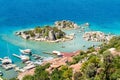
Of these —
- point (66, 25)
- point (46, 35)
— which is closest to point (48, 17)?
point (66, 25)

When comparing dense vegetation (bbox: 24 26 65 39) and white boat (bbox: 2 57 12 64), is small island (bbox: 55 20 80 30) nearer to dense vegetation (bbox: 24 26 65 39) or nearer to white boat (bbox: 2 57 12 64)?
dense vegetation (bbox: 24 26 65 39)

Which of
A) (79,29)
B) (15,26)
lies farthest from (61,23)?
(15,26)

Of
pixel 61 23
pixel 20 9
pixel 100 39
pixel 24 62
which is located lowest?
pixel 24 62

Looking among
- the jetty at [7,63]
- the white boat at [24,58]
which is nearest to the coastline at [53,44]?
the white boat at [24,58]

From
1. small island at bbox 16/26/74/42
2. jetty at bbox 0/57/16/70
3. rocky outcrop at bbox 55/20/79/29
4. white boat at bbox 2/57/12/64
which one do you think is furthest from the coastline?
rocky outcrop at bbox 55/20/79/29

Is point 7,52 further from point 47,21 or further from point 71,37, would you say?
point 47,21
